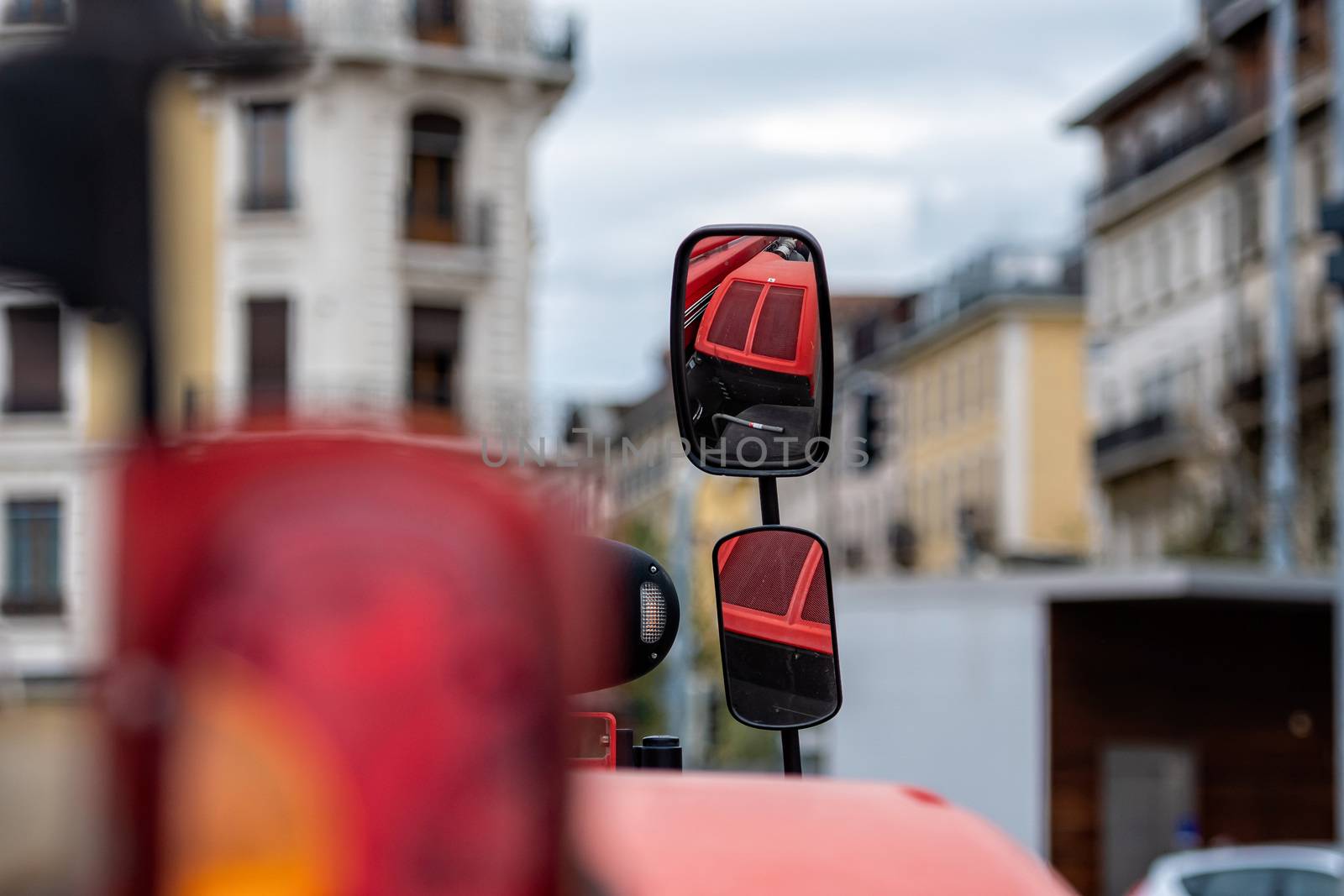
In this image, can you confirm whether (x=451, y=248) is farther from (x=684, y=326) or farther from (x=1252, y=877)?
(x=1252, y=877)

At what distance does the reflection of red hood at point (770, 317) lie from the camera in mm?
2709

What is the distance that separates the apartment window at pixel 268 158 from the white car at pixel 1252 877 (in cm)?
1838

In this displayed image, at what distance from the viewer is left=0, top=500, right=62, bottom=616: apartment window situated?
0.93 m

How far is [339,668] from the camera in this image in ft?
3.04

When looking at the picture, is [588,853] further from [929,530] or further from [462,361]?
[929,530]

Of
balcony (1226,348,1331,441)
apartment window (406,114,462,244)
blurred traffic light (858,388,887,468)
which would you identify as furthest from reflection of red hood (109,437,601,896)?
balcony (1226,348,1331,441)

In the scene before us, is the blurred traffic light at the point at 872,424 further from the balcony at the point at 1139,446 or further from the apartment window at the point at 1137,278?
the apartment window at the point at 1137,278

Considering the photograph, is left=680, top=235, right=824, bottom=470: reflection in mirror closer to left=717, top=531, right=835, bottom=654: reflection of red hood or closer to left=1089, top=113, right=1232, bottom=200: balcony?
left=717, top=531, right=835, bottom=654: reflection of red hood

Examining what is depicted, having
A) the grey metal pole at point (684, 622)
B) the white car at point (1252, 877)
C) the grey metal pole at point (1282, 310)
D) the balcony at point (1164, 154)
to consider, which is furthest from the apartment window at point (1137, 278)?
the grey metal pole at point (684, 622)

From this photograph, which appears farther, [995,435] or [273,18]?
[995,435]

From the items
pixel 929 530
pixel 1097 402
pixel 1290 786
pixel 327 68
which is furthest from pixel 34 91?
pixel 929 530

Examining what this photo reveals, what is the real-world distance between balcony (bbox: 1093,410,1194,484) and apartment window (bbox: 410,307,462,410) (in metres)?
59.7

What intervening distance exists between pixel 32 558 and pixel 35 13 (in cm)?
19

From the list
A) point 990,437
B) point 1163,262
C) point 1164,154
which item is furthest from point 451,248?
point 990,437
